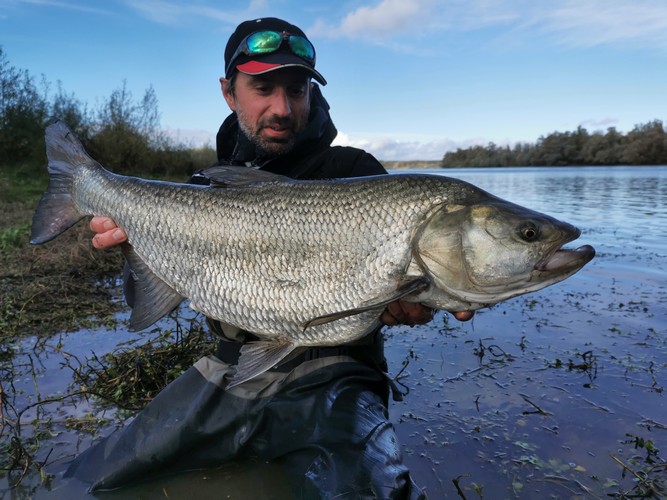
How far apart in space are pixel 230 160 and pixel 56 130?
114 centimetres

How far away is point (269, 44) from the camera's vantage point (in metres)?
3.37

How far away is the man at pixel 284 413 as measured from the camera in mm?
2354

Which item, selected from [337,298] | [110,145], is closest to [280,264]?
[337,298]

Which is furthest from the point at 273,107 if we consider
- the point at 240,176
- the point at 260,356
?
the point at 260,356

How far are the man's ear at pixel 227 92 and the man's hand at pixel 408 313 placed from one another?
214cm

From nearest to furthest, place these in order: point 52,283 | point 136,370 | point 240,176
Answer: point 240,176 → point 136,370 → point 52,283

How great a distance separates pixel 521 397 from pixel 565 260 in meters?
1.87

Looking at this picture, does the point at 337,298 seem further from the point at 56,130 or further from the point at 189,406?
the point at 56,130

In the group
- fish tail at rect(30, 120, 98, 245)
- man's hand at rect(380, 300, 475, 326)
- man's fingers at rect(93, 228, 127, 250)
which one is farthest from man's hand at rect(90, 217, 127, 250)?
man's hand at rect(380, 300, 475, 326)

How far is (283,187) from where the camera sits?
2557 millimetres

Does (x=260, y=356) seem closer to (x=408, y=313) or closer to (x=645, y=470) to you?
(x=408, y=313)

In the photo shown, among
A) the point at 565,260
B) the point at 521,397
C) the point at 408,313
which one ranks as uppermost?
the point at 565,260

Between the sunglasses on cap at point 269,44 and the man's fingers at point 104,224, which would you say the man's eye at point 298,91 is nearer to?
the sunglasses on cap at point 269,44

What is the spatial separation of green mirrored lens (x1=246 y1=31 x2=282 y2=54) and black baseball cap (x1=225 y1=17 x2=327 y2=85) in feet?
0.10
